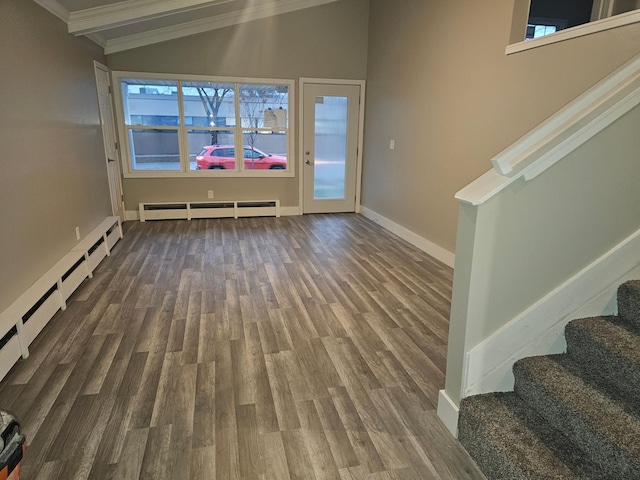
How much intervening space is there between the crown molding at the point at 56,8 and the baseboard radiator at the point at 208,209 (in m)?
2.71

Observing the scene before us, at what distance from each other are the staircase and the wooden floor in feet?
0.64

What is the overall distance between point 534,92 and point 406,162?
2129mm

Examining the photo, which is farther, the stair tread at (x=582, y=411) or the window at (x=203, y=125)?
the window at (x=203, y=125)

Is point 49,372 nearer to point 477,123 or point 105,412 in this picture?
point 105,412

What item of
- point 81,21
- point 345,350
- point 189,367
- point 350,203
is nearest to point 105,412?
point 189,367

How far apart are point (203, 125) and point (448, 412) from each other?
5452 millimetres

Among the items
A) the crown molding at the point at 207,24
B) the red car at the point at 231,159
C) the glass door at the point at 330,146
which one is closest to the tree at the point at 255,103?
the red car at the point at 231,159

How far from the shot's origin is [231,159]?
20.8 feet

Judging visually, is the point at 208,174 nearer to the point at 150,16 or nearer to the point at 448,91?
the point at 150,16

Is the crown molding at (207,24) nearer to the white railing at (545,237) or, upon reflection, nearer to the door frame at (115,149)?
the door frame at (115,149)

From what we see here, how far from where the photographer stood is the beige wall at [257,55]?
5.75m

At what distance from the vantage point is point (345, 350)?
8.57 feet

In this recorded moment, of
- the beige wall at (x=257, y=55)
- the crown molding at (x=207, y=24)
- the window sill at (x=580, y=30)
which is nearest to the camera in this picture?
the window sill at (x=580, y=30)

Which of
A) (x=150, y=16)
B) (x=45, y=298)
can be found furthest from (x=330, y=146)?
(x=45, y=298)
